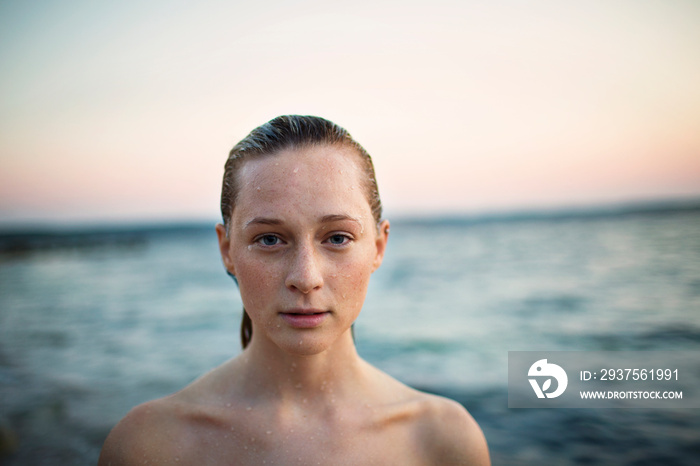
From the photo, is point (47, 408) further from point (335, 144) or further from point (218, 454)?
point (335, 144)

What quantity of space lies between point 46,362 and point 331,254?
25.9ft

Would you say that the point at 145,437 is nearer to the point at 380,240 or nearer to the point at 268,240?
the point at 268,240

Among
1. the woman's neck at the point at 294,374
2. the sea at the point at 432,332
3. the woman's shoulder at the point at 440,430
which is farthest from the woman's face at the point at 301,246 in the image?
the sea at the point at 432,332

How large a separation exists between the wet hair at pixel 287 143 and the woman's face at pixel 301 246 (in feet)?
0.17

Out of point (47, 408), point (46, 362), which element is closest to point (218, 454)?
point (47, 408)

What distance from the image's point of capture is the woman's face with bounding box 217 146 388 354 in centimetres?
173

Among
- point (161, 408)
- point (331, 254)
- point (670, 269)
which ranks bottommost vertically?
point (161, 408)

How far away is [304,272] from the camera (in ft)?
5.54

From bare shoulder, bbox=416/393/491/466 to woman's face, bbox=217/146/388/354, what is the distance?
0.69m

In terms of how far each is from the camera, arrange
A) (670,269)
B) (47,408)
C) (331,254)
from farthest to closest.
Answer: (670,269) → (47,408) → (331,254)

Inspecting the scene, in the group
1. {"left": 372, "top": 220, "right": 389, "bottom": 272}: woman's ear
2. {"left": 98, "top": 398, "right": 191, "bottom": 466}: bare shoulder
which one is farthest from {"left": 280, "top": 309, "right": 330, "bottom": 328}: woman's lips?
{"left": 98, "top": 398, "right": 191, "bottom": 466}: bare shoulder

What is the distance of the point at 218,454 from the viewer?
1.90 m

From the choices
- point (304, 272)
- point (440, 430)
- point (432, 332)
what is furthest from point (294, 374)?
point (432, 332)

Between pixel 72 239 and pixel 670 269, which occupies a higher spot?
pixel 72 239
